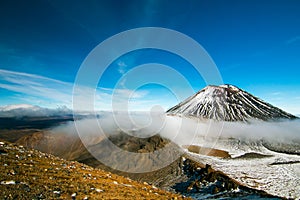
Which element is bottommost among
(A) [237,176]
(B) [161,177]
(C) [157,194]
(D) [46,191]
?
(B) [161,177]

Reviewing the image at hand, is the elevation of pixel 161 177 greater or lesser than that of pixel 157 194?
lesser

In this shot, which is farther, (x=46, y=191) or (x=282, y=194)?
(x=282, y=194)

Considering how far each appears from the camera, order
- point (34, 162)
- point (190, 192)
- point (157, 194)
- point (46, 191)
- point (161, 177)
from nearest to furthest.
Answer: point (46, 191)
point (157, 194)
point (34, 162)
point (190, 192)
point (161, 177)

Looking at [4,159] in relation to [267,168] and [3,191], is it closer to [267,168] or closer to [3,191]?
[3,191]

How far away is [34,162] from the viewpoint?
20.2 m

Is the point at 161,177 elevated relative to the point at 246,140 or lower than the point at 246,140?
lower

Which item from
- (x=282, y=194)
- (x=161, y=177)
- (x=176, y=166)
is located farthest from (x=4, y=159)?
(x=176, y=166)

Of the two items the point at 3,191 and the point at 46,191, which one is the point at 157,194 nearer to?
the point at 46,191

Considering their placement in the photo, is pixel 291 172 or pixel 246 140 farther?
pixel 246 140

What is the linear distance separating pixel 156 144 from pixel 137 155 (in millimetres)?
15317

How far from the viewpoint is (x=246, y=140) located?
6102 inches

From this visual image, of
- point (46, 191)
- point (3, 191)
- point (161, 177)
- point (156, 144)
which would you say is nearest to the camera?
point (3, 191)

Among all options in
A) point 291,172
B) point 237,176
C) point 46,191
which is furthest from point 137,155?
point 46,191

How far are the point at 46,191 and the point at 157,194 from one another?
9.19 meters
